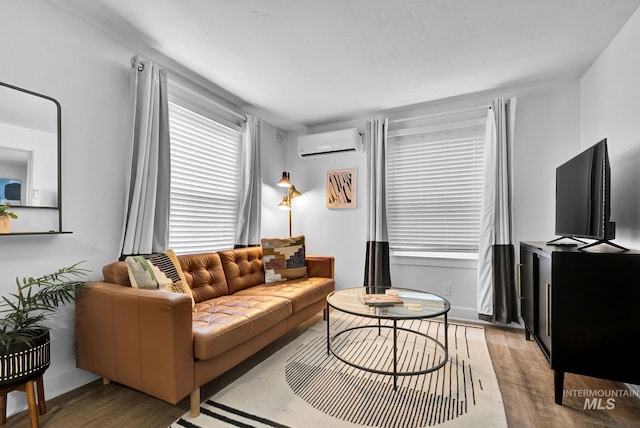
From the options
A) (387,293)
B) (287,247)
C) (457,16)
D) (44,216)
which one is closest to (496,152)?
(457,16)

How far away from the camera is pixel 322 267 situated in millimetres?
3322

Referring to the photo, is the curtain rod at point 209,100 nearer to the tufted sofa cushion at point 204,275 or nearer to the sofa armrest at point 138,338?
the tufted sofa cushion at point 204,275

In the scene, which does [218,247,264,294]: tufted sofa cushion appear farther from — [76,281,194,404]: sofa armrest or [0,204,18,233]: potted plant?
[0,204,18,233]: potted plant

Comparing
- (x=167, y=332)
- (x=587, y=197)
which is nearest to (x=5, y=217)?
(x=167, y=332)

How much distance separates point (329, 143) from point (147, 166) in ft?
7.32

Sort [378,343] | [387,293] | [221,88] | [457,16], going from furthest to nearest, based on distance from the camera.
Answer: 1. [221,88]
2. [378,343]
3. [387,293]
4. [457,16]

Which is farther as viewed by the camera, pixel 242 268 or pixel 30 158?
pixel 242 268

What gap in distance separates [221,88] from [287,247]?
1777mm

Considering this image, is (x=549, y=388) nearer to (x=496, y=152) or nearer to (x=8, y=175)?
(x=496, y=152)

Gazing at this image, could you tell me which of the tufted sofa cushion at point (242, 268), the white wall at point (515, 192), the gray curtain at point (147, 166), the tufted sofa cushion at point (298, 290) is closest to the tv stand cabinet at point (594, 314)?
the white wall at point (515, 192)

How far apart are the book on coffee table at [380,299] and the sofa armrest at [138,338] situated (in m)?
1.21

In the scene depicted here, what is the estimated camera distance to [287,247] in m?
3.26

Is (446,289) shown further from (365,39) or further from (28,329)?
(28,329)

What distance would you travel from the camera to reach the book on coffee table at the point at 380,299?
2.17 meters
